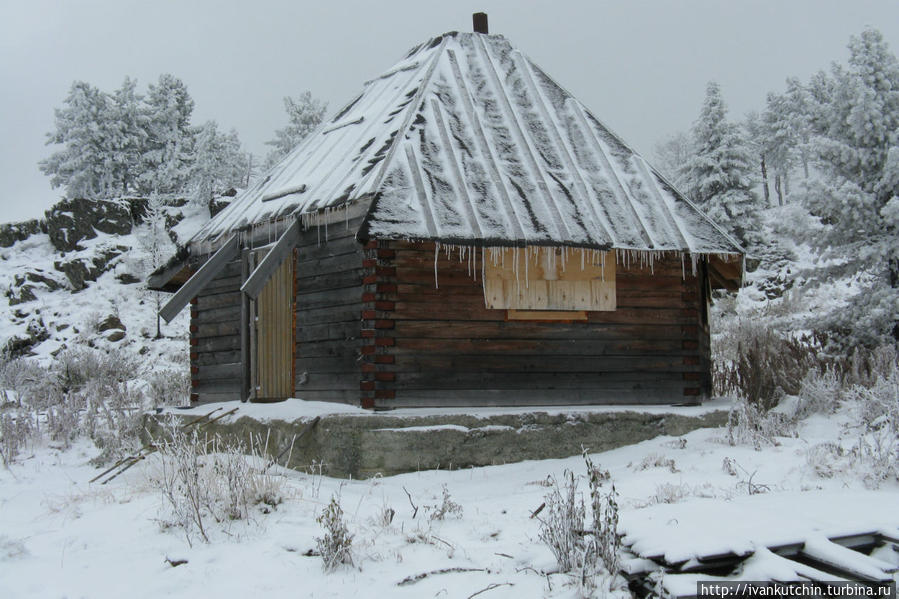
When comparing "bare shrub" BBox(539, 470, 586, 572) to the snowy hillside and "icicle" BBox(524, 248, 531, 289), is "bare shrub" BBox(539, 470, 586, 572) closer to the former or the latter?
"icicle" BBox(524, 248, 531, 289)

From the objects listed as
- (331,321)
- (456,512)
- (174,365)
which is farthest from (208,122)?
(456,512)

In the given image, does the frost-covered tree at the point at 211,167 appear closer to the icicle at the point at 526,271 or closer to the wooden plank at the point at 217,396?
the wooden plank at the point at 217,396

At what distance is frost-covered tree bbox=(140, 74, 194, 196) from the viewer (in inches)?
1623

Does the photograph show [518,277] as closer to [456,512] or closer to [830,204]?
[456,512]

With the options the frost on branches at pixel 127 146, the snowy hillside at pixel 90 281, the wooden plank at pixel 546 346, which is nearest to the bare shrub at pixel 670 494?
the wooden plank at pixel 546 346

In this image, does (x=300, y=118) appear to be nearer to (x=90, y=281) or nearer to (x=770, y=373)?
(x=90, y=281)

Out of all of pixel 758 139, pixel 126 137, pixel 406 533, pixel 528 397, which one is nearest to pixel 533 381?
pixel 528 397

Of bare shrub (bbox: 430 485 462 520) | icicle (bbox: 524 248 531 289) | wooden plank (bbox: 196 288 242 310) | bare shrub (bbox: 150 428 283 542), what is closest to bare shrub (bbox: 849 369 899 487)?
bare shrub (bbox: 430 485 462 520)

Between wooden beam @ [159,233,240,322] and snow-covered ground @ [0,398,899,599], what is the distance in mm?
2218

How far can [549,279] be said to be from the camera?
9.38 metres

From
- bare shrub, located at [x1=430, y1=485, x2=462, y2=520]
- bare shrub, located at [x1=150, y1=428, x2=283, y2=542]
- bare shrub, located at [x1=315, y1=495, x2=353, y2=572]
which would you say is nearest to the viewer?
bare shrub, located at [x1=315, y1=495, x2=353, y2=572]

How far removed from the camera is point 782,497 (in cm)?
559

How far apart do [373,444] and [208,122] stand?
36796 mm

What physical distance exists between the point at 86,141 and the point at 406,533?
43.7 m
